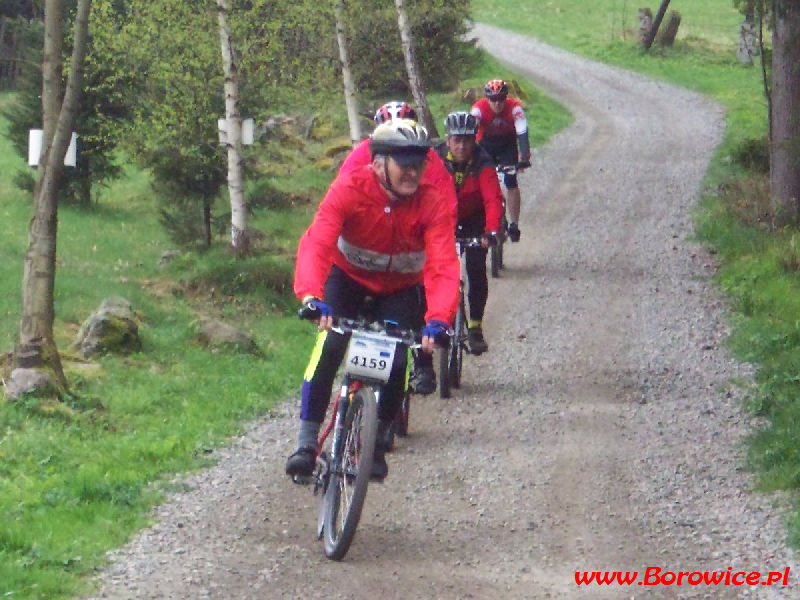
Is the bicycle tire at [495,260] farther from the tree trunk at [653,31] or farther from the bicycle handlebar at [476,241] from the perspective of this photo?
the tree trunk at [653,31]

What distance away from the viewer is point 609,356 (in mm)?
11688

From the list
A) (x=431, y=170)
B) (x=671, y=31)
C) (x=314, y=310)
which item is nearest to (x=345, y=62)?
(x=431, y=170)

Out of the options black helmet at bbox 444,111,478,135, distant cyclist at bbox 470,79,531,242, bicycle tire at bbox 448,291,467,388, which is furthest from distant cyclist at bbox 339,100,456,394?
distant cyclist at bbox 470,79,531,242

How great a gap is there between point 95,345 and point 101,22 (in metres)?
9.00

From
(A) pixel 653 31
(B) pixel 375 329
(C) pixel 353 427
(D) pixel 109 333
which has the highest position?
(A) pixel 653 31

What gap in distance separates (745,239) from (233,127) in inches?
262

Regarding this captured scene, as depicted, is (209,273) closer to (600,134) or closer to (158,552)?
(158,552)

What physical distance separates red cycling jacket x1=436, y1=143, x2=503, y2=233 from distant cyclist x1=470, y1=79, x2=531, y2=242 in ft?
11.0

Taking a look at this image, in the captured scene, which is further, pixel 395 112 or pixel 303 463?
pixel 395 112

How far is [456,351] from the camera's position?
10234mm

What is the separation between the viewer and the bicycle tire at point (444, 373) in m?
9.89

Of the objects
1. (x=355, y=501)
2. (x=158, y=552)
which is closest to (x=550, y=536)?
(x=355, y=501)

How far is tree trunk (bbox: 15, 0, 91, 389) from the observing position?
1005 cm

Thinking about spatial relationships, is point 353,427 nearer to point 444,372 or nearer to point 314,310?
point 314,310
